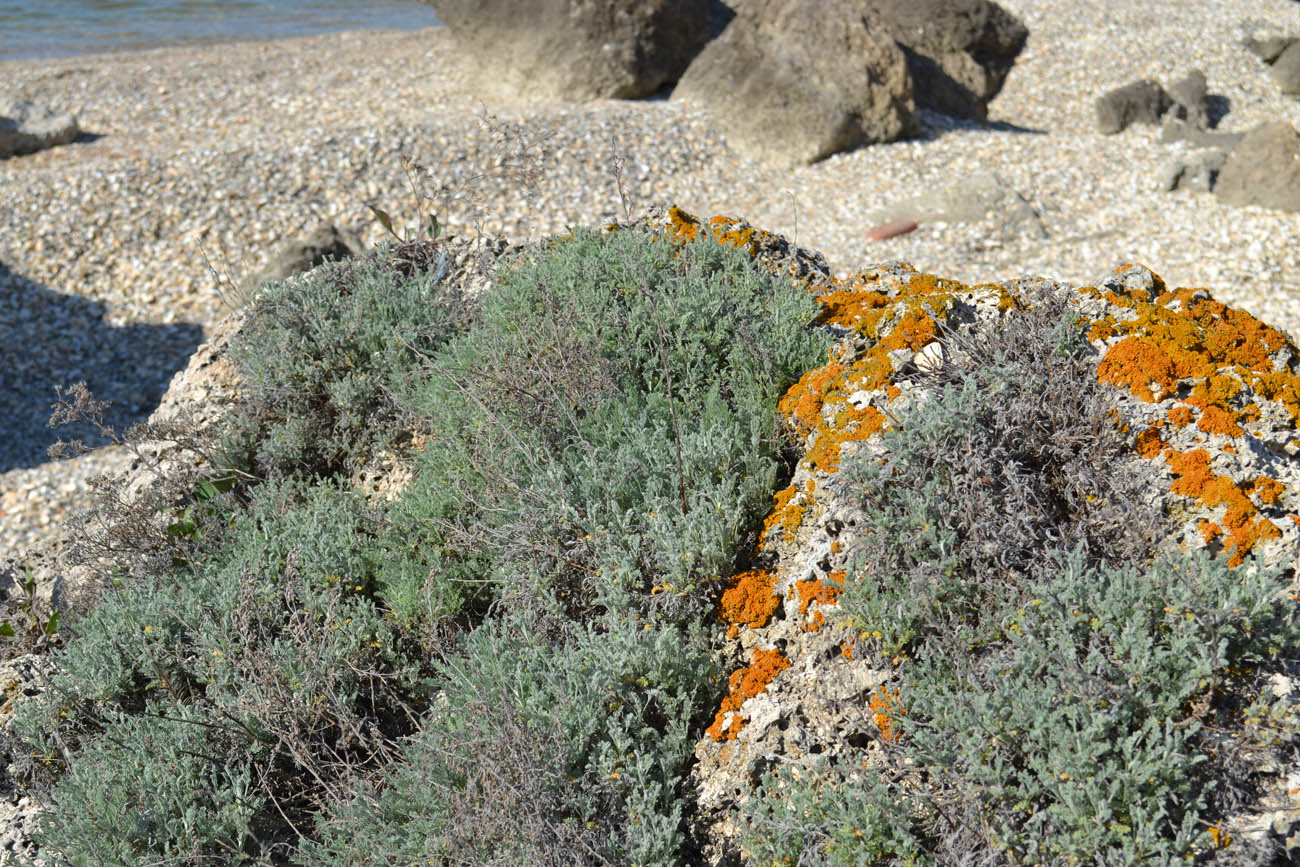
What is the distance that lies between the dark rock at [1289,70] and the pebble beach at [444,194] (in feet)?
0.69

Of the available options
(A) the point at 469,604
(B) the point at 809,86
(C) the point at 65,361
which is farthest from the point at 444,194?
(A) the point at 469,604

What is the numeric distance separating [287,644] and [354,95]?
1275 centimetres

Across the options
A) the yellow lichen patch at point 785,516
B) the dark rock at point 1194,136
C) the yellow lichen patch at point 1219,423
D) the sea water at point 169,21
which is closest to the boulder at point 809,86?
the dark rock at point 1194,136

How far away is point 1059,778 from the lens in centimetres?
257

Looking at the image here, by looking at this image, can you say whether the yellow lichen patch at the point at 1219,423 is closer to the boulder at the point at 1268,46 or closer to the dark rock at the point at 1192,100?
the dark rock at the point at 1192,100

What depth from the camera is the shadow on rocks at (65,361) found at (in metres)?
9.20

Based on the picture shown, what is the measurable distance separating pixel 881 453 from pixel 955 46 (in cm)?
1339

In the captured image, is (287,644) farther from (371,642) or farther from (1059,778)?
(1059,778)

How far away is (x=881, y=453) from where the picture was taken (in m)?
3.58

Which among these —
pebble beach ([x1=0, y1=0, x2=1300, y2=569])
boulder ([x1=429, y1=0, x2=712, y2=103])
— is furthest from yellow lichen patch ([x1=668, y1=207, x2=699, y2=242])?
boulder ([x1=429, y1=0, x2=712, y2=103])

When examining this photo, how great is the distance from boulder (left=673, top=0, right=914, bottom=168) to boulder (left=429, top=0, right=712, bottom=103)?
143cm

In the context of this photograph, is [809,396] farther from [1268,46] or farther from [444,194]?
[1268,46]

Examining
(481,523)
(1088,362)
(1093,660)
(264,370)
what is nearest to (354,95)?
(264,370)

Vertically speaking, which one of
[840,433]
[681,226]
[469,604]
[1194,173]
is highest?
[681,226]
